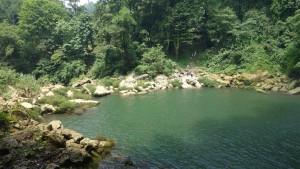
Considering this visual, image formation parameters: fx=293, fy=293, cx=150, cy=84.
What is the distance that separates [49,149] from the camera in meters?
19.9

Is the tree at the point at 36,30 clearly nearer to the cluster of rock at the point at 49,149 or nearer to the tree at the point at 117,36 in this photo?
the tree at the point at 117,36

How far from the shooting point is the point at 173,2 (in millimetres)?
62625

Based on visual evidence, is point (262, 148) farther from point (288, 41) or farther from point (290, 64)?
point (288, 41)

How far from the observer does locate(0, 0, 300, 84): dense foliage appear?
5206cm

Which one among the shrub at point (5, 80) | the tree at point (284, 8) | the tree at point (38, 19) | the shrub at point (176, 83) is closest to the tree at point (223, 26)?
the tree at point (284, 8)

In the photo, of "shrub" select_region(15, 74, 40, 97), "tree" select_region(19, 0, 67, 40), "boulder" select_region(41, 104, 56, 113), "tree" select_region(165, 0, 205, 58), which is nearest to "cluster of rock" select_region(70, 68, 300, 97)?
"tree" select_region(165, 0, 205, 58)

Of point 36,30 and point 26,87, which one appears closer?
point 26,87

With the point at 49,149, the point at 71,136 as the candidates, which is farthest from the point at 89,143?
the point at 49,149

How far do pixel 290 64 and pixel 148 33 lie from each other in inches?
1142

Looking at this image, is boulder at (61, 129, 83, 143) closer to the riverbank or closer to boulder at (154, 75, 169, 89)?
the riverbank

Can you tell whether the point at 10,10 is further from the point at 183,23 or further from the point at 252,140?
the point at 252,140

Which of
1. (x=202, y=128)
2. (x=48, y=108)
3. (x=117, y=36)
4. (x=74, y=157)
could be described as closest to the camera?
(x=74, y=157)

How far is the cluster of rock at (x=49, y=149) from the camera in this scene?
58.1ft

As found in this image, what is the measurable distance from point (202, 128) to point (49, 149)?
13.2 metres
